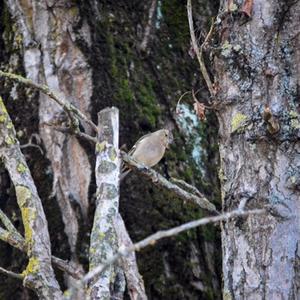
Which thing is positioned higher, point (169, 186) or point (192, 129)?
point (192, 129)

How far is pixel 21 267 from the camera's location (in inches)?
157

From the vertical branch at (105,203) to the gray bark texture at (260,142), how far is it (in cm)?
44

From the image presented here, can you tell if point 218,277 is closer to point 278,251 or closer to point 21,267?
point 21,267

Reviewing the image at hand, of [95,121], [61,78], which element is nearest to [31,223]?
[95,121]

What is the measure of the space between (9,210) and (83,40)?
89 cm

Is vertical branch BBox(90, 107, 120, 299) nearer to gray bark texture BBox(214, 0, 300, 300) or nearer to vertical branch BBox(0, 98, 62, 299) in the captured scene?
vertical branch BBox(0, 98, 62, 299)

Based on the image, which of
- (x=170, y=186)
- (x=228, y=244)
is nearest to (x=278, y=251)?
Result: (x=228, y=244)

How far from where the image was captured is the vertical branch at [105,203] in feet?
7.54

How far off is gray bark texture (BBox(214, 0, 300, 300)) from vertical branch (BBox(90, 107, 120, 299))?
1.45 ft

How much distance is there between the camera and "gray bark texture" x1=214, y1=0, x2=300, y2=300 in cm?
263

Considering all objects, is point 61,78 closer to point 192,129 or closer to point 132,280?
point 192,129

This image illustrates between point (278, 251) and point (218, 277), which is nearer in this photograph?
point (278, 251)

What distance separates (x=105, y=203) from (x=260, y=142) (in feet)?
2.00

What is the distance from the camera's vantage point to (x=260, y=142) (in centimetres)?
271
